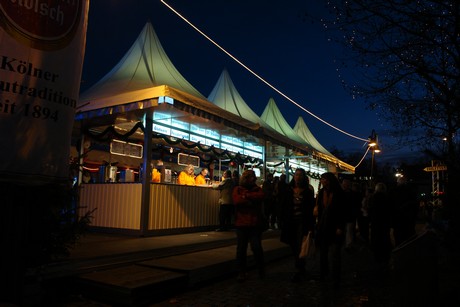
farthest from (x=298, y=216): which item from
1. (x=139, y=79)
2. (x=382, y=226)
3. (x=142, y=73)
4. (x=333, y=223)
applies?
(x=142, y=73)

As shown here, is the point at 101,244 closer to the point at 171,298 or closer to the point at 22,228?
the point at 171,298

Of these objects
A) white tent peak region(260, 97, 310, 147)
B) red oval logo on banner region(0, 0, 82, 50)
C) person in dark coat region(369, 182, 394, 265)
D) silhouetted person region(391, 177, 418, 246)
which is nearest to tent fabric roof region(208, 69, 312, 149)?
white tent peak region(260, 97, 310, 147)

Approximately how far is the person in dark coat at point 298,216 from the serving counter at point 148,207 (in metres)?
3.96

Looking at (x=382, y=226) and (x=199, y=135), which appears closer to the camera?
(x=382, y=226)

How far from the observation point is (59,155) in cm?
434

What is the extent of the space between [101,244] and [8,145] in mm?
4188

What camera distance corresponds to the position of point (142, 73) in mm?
10938

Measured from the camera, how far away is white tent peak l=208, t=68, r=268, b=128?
16.3 meters

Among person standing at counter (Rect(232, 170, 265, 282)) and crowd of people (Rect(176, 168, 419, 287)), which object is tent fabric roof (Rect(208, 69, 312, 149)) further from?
person standing at counter (Rect(232, 170, 265, 282))

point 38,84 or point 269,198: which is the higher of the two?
point 38,84

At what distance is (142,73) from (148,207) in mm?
4093

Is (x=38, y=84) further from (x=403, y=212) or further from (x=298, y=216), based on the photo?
(x=403, y=212)

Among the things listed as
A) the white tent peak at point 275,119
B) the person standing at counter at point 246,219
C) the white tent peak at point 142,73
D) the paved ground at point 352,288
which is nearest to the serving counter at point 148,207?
the white tent peak at point 142,73

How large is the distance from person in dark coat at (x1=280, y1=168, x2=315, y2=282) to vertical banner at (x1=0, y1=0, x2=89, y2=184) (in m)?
3.70
